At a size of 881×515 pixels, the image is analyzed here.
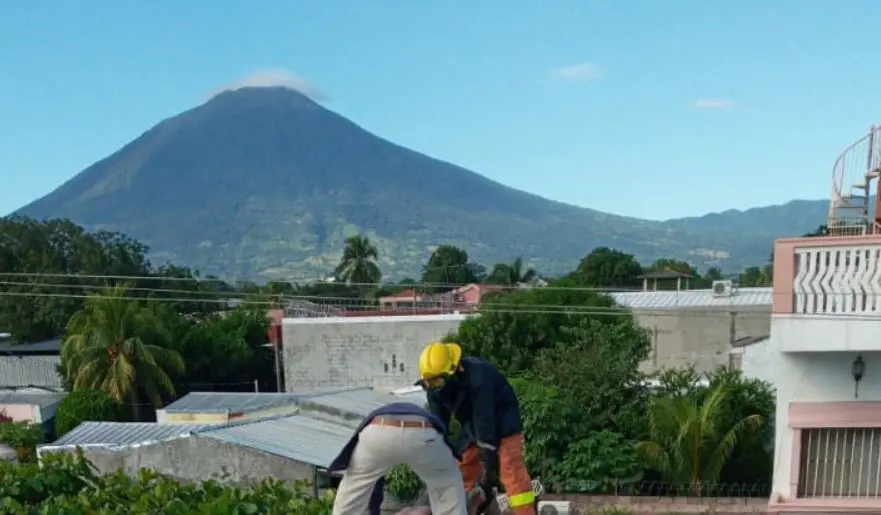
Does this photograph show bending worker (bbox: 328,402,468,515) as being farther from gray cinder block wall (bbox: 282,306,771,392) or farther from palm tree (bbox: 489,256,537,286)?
palm tree (bbox: 489,256,537,286)

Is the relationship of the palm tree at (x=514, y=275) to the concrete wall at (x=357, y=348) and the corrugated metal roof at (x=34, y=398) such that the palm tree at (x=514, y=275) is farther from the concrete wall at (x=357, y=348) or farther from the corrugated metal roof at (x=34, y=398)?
the corrugated metal roof at (x=34, y=398)

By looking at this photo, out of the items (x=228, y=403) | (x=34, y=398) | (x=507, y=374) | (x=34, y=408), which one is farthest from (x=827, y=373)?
(x=34, y=398)

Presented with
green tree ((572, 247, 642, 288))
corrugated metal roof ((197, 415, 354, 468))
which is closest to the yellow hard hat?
corrugated metal roof ((197, 415, 354, 468))

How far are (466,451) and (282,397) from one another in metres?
16.9

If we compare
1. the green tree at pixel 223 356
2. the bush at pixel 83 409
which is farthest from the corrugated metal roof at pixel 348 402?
the green tree at pixel 223 356

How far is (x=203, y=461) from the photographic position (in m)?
12.6

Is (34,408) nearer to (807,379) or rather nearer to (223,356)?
(223,356)

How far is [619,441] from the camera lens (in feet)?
47.4

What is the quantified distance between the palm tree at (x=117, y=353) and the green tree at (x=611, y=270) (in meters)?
36.0

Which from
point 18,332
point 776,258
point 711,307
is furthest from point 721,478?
point 18,332

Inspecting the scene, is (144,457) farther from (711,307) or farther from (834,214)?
(711,307)

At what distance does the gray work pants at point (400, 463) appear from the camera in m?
4.04

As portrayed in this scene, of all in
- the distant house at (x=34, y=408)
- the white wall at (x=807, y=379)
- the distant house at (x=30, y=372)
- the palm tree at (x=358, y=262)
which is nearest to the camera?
the white wall at (x=807, y=379)

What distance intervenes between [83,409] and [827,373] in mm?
22575
